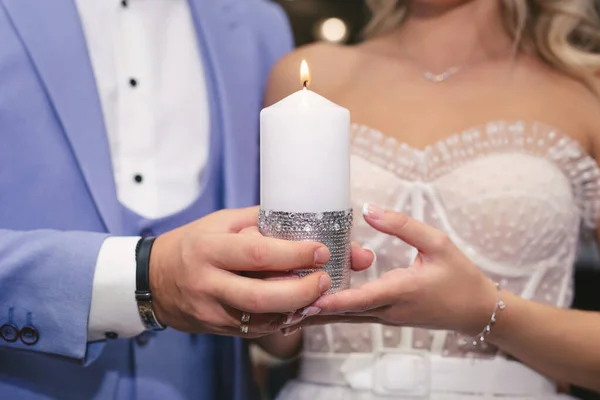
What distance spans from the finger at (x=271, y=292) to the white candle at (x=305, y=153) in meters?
0.06

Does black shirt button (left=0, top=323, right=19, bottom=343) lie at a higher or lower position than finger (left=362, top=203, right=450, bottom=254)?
lower

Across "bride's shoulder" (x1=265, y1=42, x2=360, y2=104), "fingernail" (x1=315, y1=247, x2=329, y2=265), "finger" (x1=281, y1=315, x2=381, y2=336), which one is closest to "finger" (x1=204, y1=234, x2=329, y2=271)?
"fingernail" (x1=315, y1=247, x2=329, y2=265)

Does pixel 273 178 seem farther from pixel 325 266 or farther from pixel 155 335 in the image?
pixel 155 335

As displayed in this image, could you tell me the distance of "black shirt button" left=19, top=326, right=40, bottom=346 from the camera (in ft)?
2.72

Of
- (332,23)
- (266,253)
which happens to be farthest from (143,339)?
(332,23)

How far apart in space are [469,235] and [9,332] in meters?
0.62

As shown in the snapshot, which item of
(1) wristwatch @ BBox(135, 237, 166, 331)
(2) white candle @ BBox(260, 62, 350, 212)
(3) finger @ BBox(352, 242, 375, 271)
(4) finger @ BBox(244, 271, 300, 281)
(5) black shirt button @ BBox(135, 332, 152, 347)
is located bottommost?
(5) black shirt button @ BBox(135, 332, 152, 347)

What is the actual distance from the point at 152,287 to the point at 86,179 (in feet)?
0.67

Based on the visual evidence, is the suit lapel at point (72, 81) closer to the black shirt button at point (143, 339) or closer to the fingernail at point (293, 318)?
the black shirt button at point (143, 339)

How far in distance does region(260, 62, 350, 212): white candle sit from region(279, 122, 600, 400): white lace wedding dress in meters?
0.42

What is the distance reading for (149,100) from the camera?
1008 millimetres

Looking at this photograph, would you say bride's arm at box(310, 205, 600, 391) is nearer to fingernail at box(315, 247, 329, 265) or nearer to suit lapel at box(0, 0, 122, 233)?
fingernail at box(315, 247, 329, 265)

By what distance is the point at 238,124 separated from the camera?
105 centimetres

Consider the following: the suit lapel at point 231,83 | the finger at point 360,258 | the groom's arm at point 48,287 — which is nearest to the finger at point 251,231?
the finger at point 360,258
